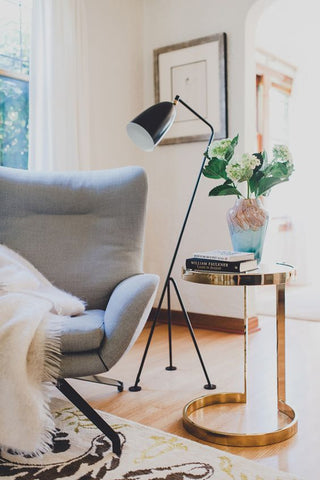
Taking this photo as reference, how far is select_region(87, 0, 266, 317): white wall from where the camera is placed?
346 centimetres

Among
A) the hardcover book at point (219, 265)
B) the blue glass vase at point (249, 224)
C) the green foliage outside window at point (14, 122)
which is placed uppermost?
the green foliage outside window at point (14, 122)

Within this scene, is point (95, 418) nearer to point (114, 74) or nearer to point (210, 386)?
point (210, 386)

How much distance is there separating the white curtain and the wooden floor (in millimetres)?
1272

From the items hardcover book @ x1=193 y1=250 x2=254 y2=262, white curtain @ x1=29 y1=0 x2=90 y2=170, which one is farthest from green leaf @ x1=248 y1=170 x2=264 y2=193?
white curtain @ x1=29 y1=0 x2=90 y2=170

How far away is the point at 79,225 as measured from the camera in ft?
7.60

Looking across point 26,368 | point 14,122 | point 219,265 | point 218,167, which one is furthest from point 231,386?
point 14,122

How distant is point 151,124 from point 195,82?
1683 millimetres

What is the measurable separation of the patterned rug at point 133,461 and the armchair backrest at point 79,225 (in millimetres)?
581

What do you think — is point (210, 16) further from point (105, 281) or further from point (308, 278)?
point (308, 278)

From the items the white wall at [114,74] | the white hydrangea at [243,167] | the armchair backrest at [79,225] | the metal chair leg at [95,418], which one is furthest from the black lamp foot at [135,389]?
the white wall at [114,74]

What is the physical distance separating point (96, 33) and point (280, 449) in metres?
2.92

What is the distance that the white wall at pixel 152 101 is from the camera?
3463 mm

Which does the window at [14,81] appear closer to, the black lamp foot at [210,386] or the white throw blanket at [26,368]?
the white throw blanket at [26,368]

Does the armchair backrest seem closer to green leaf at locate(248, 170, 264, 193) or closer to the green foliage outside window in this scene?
green leaf at locate(248, 170, 264, 193)
